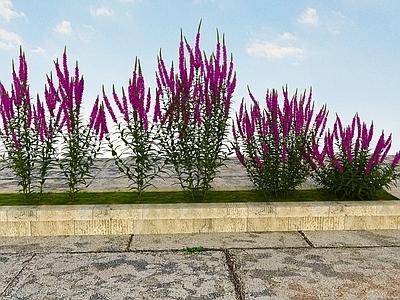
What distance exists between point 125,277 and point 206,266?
0.66m

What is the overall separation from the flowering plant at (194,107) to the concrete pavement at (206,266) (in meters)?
0.89

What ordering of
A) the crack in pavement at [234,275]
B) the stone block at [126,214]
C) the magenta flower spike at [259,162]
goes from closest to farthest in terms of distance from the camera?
the crack in pavement at [234,275] → the stone block at [126,214] → the magenta flower spike at [259,162]

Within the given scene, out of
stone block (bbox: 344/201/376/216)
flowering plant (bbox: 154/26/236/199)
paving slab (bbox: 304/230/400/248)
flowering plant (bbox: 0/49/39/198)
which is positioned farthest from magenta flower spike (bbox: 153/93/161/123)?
stone block (bbox: 344/201/376/216)

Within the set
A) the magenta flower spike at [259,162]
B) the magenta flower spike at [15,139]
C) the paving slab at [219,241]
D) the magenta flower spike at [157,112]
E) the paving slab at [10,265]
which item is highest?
the magenta flower spike at [157,112]

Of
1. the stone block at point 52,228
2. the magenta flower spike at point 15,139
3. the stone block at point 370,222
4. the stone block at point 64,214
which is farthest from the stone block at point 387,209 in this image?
the magenta flower spike at point 15,139

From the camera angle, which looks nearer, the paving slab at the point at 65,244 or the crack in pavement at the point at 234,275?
the crack in pavement at the point at 234,275

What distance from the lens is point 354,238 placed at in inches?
187


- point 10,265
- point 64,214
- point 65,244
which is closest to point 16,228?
point 64,214

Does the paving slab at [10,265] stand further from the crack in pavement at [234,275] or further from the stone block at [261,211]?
the stone block at [261,211]

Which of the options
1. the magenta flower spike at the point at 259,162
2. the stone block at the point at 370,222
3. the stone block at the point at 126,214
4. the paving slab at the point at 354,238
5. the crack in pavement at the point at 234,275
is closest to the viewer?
the crack in pavement at the point at 234,275

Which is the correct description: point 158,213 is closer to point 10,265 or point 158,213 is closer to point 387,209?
point 10,265

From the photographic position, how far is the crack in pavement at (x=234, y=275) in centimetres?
338

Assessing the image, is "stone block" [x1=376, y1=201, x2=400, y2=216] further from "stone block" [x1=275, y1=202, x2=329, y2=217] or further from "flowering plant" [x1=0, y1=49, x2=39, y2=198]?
"flowering plant" [x1=0, y1=49, x2=39, y2=198]

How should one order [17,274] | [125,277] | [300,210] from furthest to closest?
[300,210] < [17,274] < [125,277]
